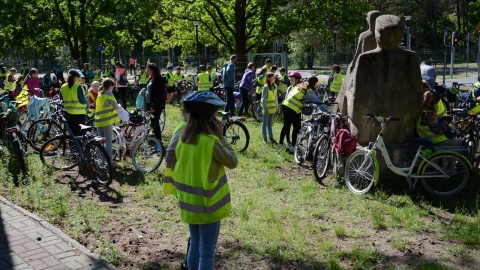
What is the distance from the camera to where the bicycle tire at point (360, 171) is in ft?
25.7

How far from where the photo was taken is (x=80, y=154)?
886 cm

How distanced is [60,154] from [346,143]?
5.04 m

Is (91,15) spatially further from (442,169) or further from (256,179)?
(442,169)

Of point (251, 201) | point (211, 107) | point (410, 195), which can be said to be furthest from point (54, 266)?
point (410, 195)

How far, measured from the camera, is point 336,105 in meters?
9.98

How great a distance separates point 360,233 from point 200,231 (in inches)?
113

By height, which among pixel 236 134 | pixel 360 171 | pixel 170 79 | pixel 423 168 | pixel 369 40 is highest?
pixel 369 40

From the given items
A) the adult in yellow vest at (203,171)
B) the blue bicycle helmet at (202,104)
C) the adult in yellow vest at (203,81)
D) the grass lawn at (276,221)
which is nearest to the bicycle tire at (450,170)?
the grass lawn at (276,221)

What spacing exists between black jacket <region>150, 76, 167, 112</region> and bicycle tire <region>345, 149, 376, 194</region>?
14.0 feet

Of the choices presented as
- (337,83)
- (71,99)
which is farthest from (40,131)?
(337,83)

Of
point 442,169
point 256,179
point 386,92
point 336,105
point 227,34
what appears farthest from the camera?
point 227,34

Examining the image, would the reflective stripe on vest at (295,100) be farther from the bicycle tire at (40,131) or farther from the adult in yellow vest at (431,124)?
the bicycle tire at (40,131)

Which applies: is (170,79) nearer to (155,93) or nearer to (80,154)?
(155,93)

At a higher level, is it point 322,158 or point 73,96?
point 73,96
